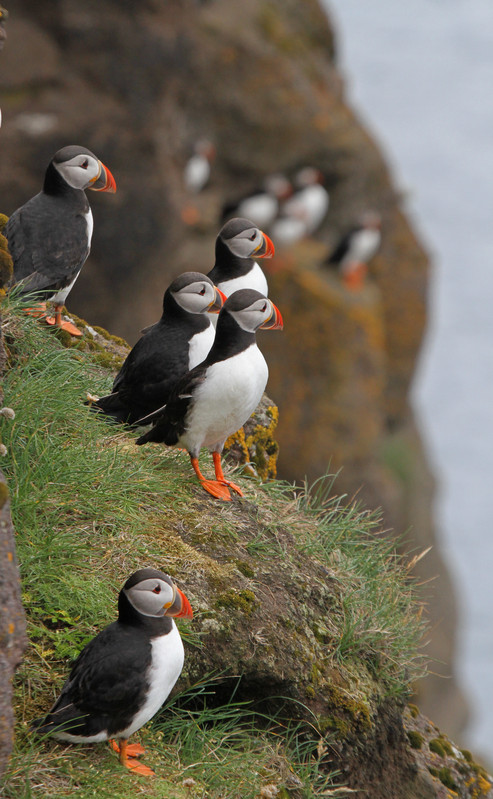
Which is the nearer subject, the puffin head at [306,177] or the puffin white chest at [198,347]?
the puffin white chest at [198,347]

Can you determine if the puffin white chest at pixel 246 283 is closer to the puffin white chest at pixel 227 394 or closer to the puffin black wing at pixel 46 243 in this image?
the puffin black wing at pixel 46 243

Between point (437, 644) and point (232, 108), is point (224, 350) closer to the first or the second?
point (232, 108)

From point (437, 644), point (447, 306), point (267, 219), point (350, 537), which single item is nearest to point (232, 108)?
point (267, 219)

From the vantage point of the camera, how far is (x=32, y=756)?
2938mm

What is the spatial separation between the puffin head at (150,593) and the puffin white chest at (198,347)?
1.34m

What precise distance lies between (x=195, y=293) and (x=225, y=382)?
2.03 ft

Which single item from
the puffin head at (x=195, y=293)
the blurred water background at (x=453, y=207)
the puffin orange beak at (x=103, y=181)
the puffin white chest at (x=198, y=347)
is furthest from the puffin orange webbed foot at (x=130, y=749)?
the blurred water background at (x=453, y=207)

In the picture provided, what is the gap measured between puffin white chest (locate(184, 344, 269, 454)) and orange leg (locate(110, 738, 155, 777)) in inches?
48.7

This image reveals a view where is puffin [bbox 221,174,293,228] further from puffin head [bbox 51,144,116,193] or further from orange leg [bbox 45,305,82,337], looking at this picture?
orange leg [bbox 45,305,82,337]

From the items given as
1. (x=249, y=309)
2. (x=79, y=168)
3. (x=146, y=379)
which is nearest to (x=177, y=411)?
(x=146, y=379)

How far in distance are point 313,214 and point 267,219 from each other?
1.21m

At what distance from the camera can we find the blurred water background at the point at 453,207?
4341 cm

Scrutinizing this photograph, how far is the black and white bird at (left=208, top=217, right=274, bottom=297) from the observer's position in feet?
16.4

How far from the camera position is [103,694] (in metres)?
2.96
